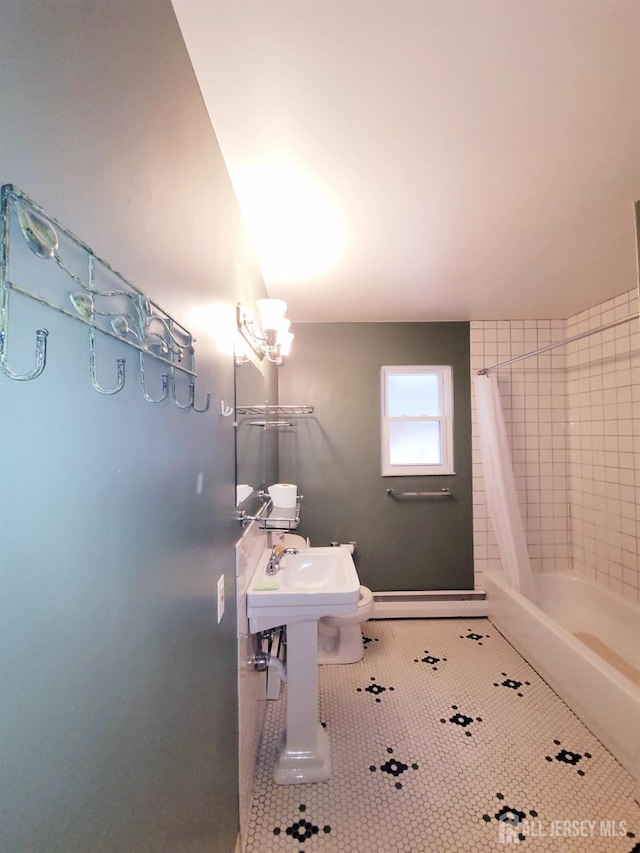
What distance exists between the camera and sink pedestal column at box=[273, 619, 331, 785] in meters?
1.42

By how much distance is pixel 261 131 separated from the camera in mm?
1018

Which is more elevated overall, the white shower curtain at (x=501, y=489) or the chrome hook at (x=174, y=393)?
the chrome hook at (x=174, y=393)

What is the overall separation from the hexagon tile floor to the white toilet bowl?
78 mm

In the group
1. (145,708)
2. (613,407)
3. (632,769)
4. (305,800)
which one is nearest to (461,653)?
(632,769)

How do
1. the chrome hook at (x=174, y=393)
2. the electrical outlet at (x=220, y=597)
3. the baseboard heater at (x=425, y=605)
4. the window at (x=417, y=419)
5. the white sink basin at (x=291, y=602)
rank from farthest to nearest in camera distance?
the window at (x=417, y=419) → the baseboard heater at (x=425, y=605) → the white sink basin at (x=291, y=602) → the electrical outlet at (x=220, y=597) → the chrome hook at (x=174, y=393)

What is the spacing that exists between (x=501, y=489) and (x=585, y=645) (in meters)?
1.01

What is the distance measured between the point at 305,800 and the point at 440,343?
2.86 meters

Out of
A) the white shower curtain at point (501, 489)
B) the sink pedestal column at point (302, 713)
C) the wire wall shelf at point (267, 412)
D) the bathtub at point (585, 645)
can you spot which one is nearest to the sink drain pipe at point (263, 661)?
the sink pedestal column at point (302, 713)

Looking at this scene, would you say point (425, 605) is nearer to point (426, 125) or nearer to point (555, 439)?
point (555, 439)

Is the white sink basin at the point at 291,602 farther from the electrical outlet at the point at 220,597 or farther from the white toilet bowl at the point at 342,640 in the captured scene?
the white toilet bowl at the point at 342,640

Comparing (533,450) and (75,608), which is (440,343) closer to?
(533,450)

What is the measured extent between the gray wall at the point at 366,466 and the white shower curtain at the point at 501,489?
202 millimetres

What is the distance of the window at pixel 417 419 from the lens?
2.74 m

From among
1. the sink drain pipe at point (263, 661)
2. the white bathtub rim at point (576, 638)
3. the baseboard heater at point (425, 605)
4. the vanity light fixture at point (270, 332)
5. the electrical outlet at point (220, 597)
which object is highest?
the vanity light fixture at point (270, 332)
